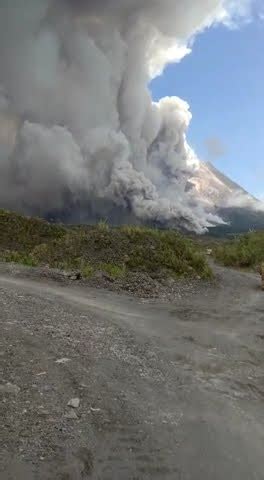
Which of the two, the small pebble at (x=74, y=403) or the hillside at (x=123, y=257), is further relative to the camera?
the hillside at (x=123, y=257)

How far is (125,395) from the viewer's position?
7.61 metres

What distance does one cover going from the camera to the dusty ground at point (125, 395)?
5.77 metres

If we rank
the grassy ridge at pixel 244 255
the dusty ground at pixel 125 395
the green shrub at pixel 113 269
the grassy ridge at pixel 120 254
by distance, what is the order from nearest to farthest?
the dusty ground at pixel 125 395
the green shrub at pixel 113 269
the grassy ridge at pixel 120 254
the grassy ridge at pixel 244 255

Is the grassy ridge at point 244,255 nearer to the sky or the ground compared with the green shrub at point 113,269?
nearer to the sky

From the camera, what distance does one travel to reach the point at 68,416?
6.61m

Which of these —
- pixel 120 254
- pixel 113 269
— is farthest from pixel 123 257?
pixel 113 269

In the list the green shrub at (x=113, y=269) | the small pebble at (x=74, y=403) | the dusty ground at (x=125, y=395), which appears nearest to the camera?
the dusty ground at (x=125, y=395)

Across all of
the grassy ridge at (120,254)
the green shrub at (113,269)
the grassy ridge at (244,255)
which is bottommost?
the green shrub at (113,269)

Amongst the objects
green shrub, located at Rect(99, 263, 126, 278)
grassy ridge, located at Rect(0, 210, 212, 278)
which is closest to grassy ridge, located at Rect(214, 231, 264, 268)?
grassy ridge, located at Rect(0, 210, 212, 278)

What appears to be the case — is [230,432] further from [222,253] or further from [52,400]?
[222,253]

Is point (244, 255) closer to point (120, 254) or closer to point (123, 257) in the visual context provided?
point (120, 254)

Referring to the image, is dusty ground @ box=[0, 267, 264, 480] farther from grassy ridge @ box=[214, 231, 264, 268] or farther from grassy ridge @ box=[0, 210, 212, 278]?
grassy ridge @ box=[214, 231, 264, 268]

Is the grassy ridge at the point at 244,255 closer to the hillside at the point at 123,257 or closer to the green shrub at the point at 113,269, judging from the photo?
the hillside at the point at 123,257

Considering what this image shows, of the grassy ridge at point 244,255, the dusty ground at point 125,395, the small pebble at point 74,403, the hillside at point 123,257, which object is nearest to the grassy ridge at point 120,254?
the hillside at point 123,257
